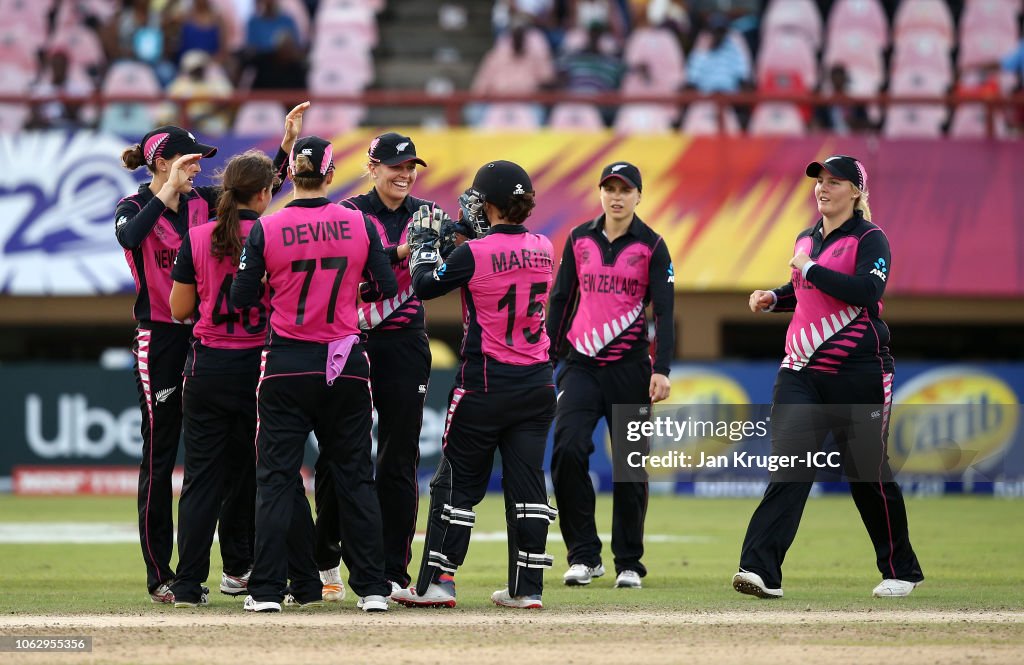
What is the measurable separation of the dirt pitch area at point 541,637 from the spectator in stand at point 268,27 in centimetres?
1459

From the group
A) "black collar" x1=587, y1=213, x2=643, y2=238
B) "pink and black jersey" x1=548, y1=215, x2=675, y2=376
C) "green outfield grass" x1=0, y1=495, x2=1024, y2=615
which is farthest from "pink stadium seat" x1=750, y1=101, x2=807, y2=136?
"pink and black jersey" x1=548, y1=215, x2=675, y2=376

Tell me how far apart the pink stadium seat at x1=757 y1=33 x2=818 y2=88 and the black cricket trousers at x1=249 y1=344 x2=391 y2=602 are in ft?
46.6

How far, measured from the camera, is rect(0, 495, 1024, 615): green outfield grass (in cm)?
822

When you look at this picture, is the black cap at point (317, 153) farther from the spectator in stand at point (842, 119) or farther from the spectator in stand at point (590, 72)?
the spectator in stand at point (590, 72)

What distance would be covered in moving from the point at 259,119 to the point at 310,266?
11.9 metres

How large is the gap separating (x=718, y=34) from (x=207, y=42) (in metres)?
7.05

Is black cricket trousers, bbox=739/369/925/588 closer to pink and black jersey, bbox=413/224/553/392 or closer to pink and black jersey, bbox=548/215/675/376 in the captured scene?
pink and black jersey, bbox=548/215/675/376

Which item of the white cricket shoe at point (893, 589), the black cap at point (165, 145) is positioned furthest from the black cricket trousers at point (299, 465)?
the white cricket shoe at point (893, 589)

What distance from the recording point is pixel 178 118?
1875cm

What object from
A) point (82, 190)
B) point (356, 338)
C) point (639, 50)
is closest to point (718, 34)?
point (639, 50)

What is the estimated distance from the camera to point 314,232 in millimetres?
7555

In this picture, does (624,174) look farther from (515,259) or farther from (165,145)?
(165,145)

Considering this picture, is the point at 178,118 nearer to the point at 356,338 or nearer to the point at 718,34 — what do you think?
the point at 718,34

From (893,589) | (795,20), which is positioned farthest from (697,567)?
(795,20)
